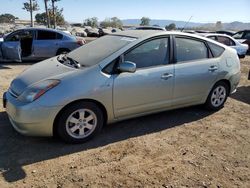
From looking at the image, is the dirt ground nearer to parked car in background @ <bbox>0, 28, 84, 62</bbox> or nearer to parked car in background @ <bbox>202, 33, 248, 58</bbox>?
parked car in background @ <bbox>0, 28, 84, 62</bbox>

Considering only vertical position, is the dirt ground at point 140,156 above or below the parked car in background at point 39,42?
below

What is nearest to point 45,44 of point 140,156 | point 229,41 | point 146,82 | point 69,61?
point 69,61

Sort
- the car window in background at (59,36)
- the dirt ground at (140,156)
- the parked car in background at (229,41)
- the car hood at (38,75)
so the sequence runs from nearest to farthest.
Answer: the dirt ground at (140,156)
the car hood at (38,75)
the car window in background at (59,36)
the parked car in background at (229,41)

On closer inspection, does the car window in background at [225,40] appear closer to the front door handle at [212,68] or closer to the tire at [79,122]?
the front door handle at [212,68]

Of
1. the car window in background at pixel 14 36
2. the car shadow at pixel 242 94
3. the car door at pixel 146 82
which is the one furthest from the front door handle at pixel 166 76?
the car window in background at pixel 14 36

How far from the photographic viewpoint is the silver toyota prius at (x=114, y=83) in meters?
3.87

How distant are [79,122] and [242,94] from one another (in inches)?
189

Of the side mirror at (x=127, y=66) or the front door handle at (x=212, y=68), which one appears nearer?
the side mirror at (x=127, y=66)

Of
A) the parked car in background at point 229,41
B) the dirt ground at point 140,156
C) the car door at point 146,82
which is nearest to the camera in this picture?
the dirt ground at point 140,156

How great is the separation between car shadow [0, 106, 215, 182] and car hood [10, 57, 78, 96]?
72cm

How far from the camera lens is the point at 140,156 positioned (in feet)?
12.8

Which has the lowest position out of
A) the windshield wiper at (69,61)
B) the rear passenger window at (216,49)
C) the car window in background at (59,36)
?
the windshield wiper at (69,61)

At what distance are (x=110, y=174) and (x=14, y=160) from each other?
1247 mm

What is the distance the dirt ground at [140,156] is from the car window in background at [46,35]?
6.91 meters
